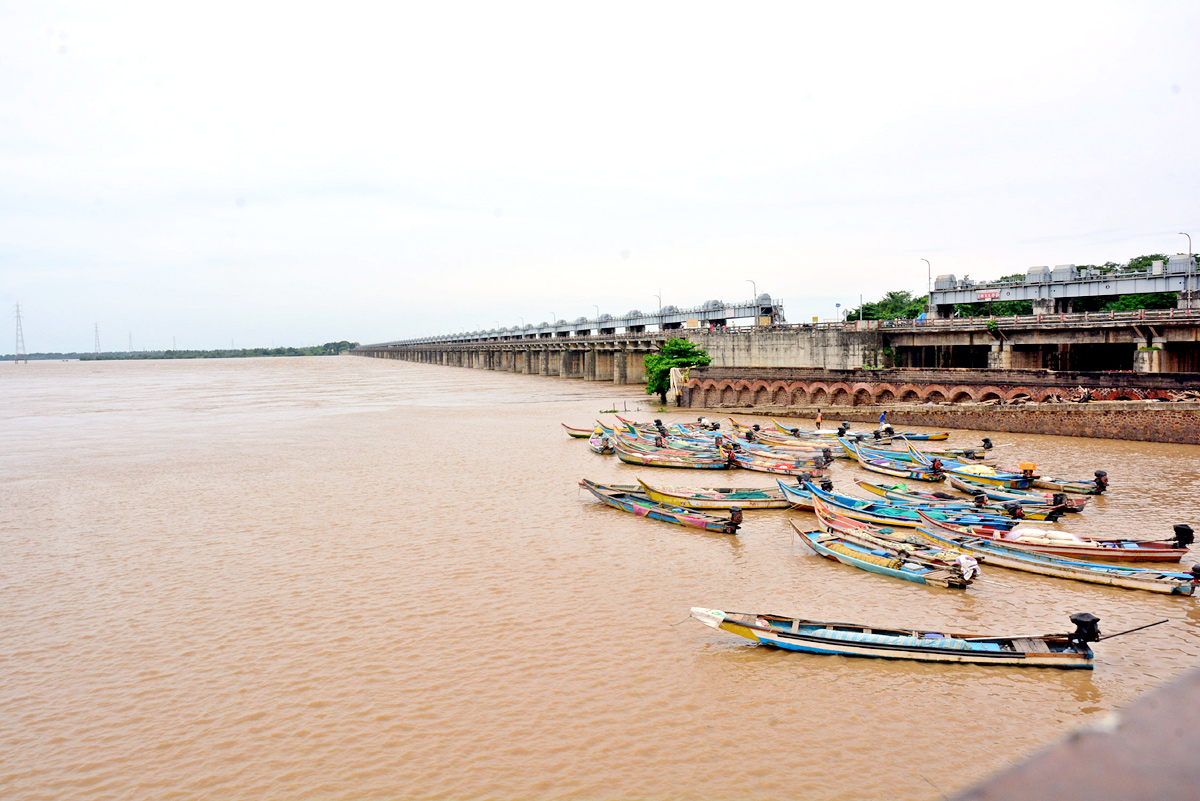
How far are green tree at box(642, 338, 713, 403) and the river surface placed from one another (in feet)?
124

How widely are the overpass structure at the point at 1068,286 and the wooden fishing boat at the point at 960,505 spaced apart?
3485 centimetres

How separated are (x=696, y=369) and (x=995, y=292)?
1105 inches

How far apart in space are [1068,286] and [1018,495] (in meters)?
45.4

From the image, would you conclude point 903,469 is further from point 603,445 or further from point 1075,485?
point 603,445

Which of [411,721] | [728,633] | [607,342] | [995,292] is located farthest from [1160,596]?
[607,342]

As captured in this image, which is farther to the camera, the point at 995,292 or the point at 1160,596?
the point at 995,292

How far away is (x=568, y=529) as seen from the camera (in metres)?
25.7

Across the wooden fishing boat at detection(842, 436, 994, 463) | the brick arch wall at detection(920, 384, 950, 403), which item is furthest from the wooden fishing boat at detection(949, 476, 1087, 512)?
the brick arch wall at detection(920, 384, 950, 403)

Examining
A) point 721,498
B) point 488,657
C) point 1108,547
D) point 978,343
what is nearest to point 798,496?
point 721,498

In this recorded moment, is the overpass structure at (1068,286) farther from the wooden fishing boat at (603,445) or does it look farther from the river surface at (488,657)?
the wooden fishing boat at (603,445)

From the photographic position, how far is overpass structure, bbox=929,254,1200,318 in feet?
182

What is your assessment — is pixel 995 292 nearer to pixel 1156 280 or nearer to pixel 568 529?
pixel 1156 280

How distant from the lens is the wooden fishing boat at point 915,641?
14305 millimetres

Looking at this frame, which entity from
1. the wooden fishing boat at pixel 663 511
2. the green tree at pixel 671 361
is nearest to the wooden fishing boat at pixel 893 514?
the wooden fishing boat at pixel 663 511
